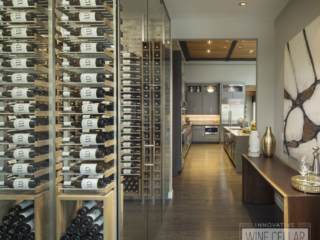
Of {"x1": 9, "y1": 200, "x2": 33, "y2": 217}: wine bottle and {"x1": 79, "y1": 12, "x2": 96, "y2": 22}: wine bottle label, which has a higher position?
{"x1": 79, "y1": 12, "x2": 96, "y2": 22}: wine bottle label

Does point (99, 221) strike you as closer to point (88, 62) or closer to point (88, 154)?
point (88, 154)

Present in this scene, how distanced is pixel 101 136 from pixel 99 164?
0.54 feet

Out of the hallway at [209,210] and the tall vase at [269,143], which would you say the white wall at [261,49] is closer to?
the tall vase at [269,143]

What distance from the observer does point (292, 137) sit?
3.13 meters

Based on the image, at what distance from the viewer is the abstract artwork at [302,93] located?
2516 millimetres

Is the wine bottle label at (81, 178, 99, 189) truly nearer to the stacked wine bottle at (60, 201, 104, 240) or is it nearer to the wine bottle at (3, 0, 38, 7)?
the stacked wine bottle at (60, 201, 104, 240)

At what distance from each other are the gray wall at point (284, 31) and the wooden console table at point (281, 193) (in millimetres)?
470

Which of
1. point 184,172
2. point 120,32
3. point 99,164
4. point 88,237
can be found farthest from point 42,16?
point 184,172

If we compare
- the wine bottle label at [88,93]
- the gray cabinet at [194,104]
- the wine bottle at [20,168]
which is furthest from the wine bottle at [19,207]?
the gray cabinet at [194,104]

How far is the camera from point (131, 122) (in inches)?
71.9

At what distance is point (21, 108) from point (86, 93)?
42 centimetres

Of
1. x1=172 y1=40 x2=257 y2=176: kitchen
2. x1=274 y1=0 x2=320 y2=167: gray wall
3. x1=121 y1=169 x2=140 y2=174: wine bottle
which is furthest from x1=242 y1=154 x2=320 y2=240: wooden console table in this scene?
x1=172 y1=40 x2=257 y2=176: kitchen

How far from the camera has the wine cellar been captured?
1.02 meters

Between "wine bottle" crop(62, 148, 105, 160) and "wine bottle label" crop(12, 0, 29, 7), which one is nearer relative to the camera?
"wine bottle label" crop(12, 0, 29, 7)
